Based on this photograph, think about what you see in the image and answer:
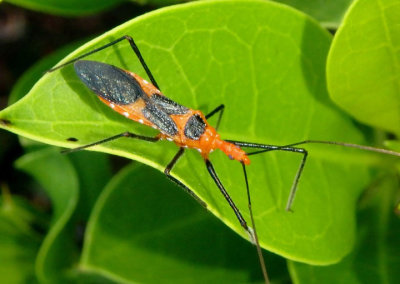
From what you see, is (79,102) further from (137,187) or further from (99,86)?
(137,187)

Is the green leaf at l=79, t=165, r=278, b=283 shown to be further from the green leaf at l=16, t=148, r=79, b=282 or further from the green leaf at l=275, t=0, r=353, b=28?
the green leaf at l=275, t=0, r=353, b=28

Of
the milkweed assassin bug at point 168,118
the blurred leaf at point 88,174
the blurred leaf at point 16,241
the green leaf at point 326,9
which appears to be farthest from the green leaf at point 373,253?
the blurred leaf at point 16,241

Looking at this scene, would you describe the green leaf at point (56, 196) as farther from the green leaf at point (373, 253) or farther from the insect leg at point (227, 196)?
the green leaf at point (373, 253)

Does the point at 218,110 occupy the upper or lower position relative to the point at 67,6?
lower

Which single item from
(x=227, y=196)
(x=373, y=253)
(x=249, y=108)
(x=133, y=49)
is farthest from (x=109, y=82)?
(x=373, y=253)

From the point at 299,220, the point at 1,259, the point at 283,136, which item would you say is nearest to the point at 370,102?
the point at 283,136

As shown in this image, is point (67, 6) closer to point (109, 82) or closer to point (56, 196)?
point (109, 82)
